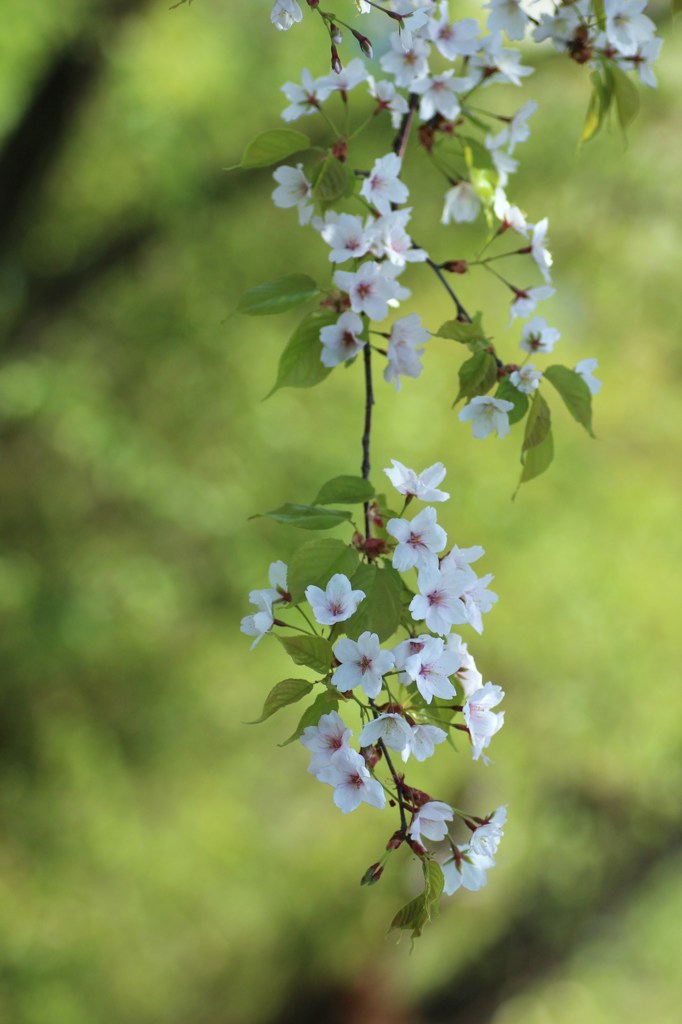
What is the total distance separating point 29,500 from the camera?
2922 millimetres

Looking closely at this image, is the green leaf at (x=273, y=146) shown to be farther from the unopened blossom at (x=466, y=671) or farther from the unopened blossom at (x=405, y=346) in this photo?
the unopened blossom at (x=466, y=671)

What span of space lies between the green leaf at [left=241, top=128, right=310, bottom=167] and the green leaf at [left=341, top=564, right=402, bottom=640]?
0.23 meters

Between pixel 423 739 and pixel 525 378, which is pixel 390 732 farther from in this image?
pixel 525 378

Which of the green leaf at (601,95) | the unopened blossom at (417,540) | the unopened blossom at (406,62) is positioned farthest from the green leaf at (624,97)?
the unopened blossom at (417,540)

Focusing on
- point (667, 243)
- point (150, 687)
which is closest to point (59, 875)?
point (150, 687)

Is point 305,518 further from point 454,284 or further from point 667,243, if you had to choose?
point 667,243

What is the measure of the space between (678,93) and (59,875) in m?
2.59

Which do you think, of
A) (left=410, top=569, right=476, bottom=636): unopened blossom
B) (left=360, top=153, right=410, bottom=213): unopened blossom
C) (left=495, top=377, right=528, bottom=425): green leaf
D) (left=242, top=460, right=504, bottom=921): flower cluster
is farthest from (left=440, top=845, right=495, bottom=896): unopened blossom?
(left=360, top=153, right=410, bottom=213): unopened blossom

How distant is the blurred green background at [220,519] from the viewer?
2.57m

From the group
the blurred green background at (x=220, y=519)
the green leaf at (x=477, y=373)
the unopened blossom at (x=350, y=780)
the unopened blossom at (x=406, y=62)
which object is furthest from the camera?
the blurred green background at (x=220, y=519)

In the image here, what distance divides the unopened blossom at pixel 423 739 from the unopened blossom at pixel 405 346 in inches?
7.4

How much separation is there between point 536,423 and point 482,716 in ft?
0.51

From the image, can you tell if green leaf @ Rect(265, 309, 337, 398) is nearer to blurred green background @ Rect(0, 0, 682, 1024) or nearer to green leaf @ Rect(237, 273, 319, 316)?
green leaf @ Rect(237, 273, 319, 316)

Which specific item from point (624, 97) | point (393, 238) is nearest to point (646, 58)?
point (624, 97)
